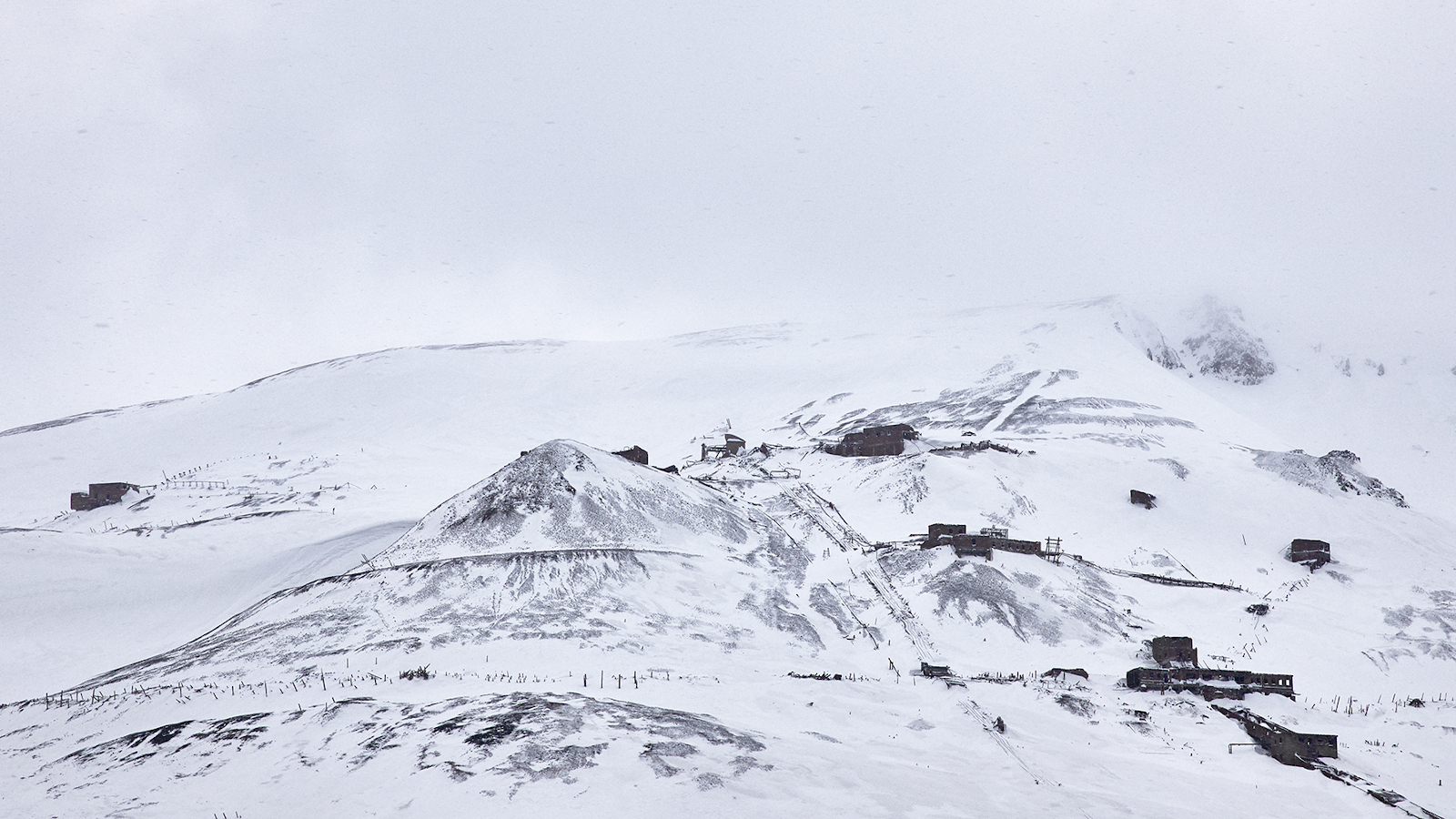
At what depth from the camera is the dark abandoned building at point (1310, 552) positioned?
5838cm

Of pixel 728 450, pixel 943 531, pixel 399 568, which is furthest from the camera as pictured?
pixel 728 450

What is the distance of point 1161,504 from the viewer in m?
67.8

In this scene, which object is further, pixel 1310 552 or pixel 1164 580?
pixel 1310 552

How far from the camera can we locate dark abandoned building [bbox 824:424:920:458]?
82.5 m

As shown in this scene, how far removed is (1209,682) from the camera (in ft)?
123

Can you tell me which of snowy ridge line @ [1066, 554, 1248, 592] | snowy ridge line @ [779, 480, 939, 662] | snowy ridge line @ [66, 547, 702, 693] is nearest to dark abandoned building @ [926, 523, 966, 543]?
snowy ridge line @ [779, 480, 939, 662]

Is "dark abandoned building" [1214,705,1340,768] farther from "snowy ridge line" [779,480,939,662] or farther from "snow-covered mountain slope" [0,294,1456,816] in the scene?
"snowy ridge line" [779,480,939,662]

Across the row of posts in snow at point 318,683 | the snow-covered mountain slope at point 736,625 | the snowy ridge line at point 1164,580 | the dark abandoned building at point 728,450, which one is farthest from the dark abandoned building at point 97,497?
the snowy ridge line at point 1164,580

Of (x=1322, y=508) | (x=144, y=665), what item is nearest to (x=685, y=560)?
(x=144, y=665)

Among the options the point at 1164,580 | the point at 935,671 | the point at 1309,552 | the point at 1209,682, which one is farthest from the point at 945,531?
the point at 1309,552

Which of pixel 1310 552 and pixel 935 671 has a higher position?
pixel 935 671

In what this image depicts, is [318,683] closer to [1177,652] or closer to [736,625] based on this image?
[736,625]

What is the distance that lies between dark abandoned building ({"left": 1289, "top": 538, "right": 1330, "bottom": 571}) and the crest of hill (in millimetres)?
33799

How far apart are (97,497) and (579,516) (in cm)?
6154
